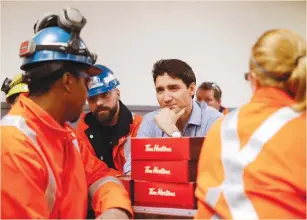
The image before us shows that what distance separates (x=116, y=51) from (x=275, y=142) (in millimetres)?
3262

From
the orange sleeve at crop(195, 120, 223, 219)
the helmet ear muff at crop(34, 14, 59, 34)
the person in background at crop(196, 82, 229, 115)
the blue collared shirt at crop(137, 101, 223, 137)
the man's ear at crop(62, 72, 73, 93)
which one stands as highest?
the helmet ear muff at crop(34, 14, 59, 34)

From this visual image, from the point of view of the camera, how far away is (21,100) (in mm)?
1635

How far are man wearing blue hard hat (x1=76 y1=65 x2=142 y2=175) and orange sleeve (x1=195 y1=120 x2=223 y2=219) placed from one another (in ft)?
5.73

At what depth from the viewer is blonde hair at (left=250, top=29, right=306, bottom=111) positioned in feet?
4.23

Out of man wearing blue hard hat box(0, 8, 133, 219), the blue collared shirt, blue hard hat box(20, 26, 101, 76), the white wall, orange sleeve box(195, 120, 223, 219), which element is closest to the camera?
orange sleeve box(195, 120, 223, 219)

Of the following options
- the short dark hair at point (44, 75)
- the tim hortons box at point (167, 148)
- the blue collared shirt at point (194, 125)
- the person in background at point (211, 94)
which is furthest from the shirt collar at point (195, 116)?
the person in background at point (211, 94)

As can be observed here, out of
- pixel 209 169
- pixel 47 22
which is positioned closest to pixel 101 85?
pixel 47 22

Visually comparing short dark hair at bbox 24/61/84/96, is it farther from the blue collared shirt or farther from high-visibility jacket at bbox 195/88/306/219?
the blue collared shirt

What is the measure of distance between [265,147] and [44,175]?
32.2 inches

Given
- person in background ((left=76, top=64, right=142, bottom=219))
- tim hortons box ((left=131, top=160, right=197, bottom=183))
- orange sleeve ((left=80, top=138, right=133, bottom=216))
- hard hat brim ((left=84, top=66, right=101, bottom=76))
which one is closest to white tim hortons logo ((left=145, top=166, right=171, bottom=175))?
tim hortons box ((left=131, top=160, right=197, bottom=183))

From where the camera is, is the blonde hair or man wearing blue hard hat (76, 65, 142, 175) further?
man wearing blue hard hat (76, 65, 142, 175)

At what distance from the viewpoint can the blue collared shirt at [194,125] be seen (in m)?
2.64

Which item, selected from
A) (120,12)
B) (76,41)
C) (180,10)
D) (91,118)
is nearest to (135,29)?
(120,12)

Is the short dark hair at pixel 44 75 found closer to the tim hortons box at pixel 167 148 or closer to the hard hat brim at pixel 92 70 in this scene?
the hard hat brim at pixel 92 70
